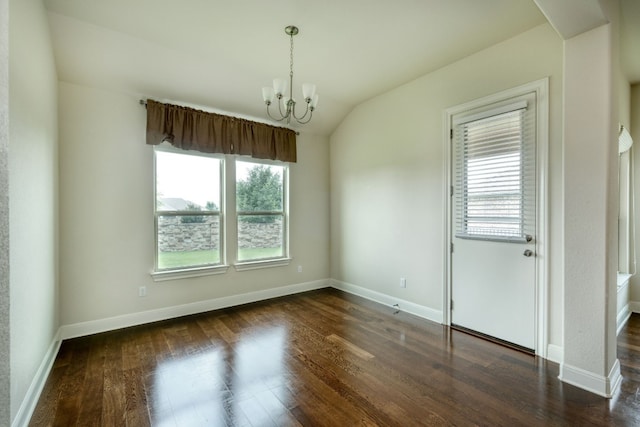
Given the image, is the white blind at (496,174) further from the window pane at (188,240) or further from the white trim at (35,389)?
the white trim at (35,389)

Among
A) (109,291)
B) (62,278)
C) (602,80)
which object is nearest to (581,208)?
(602,80)

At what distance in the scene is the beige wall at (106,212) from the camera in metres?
3.11

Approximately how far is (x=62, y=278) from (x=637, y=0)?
18.5 feet

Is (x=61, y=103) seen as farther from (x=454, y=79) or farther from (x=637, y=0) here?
(x=637, y=0)

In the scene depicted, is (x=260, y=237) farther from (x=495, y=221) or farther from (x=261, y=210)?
(x=495, y=221)

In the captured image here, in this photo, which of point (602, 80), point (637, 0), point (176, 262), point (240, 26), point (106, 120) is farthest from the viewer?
point (176, 262)

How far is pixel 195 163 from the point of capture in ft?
12.8

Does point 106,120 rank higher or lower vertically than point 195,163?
higher

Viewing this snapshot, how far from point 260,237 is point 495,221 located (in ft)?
10.0

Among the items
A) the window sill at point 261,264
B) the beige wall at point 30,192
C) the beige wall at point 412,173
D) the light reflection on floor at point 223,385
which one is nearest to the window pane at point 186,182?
the window sill at point 261,264

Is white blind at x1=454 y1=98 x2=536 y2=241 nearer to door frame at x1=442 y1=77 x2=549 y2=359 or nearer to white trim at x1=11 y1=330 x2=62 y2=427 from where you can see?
door frame at x1=442 y1=77 x2=549 y2=359

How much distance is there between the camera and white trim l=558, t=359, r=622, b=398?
6.87ft

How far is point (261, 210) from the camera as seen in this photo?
4488 mm

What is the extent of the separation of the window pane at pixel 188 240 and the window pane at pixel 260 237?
355mm
